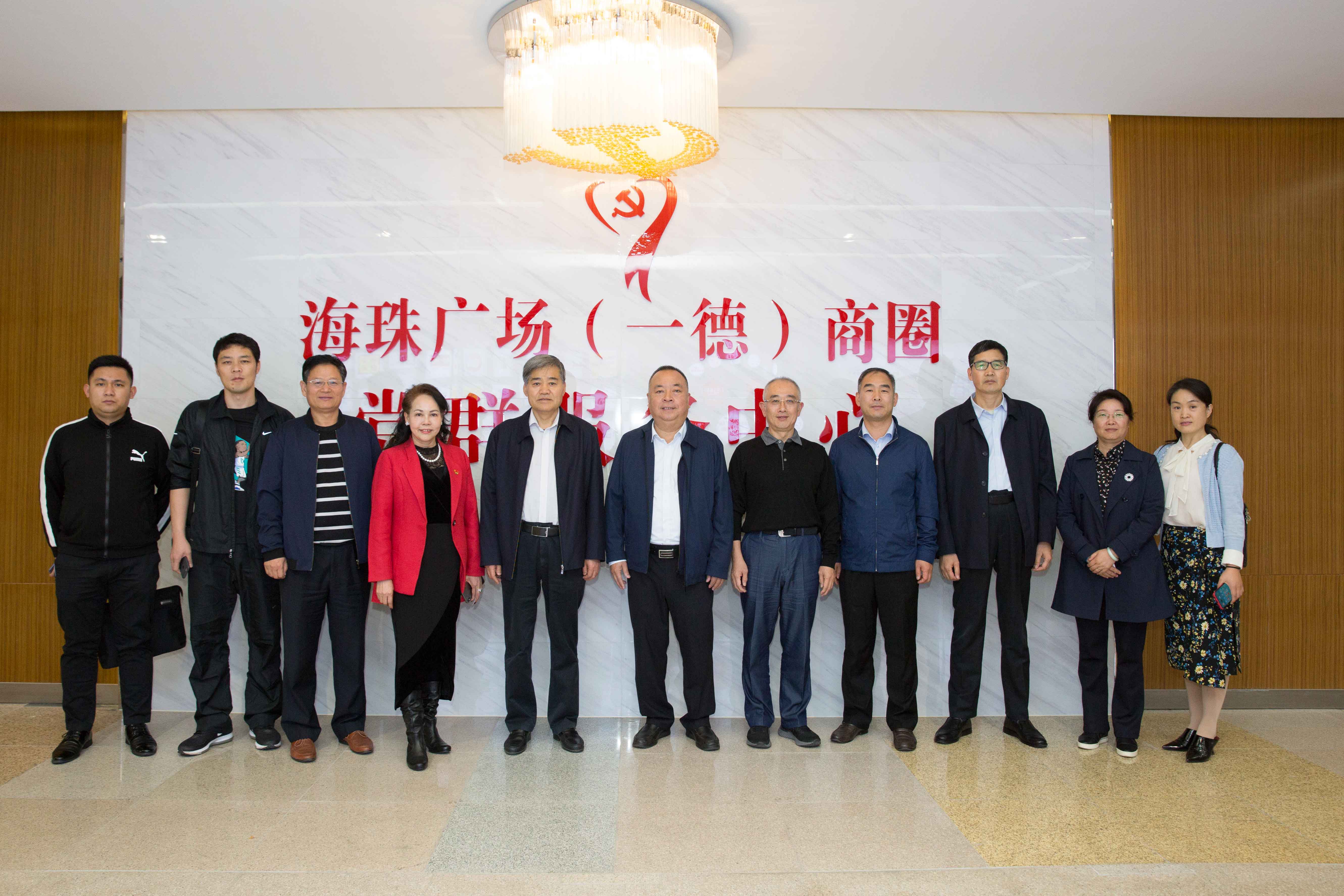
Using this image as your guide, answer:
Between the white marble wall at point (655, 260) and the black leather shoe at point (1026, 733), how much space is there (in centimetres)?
31

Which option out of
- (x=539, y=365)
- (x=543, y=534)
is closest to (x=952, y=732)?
(x=543, y=534)

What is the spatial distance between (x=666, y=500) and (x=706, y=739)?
1.04 meters

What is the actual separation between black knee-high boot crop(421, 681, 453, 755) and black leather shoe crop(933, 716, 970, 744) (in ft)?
6.96

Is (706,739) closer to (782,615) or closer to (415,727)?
(782,615)

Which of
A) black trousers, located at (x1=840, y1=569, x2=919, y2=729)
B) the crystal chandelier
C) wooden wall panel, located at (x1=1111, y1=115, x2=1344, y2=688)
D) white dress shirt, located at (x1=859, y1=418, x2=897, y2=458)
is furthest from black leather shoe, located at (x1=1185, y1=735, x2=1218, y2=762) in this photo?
the crystal chandelier

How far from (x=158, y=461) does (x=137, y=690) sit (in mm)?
976

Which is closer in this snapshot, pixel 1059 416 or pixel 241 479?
pixel 241 479

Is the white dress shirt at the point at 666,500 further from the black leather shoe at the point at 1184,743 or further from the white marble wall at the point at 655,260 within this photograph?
the black leather shoe at the point at 1184,743

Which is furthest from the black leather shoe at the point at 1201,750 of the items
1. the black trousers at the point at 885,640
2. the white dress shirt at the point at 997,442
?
the white dress shirt at the point at 997,442

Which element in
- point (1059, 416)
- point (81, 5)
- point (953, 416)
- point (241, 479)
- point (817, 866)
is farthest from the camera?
point (1059, 416)

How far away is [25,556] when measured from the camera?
4.31 m

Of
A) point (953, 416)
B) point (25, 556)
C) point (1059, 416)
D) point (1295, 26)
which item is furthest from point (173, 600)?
point (1295, 26)

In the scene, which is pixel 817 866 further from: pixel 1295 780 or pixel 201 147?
pixel 201 147

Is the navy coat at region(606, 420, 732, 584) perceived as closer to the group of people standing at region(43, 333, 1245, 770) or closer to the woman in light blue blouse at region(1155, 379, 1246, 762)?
the group of people standing at region(43, 333, 1245, 770)
